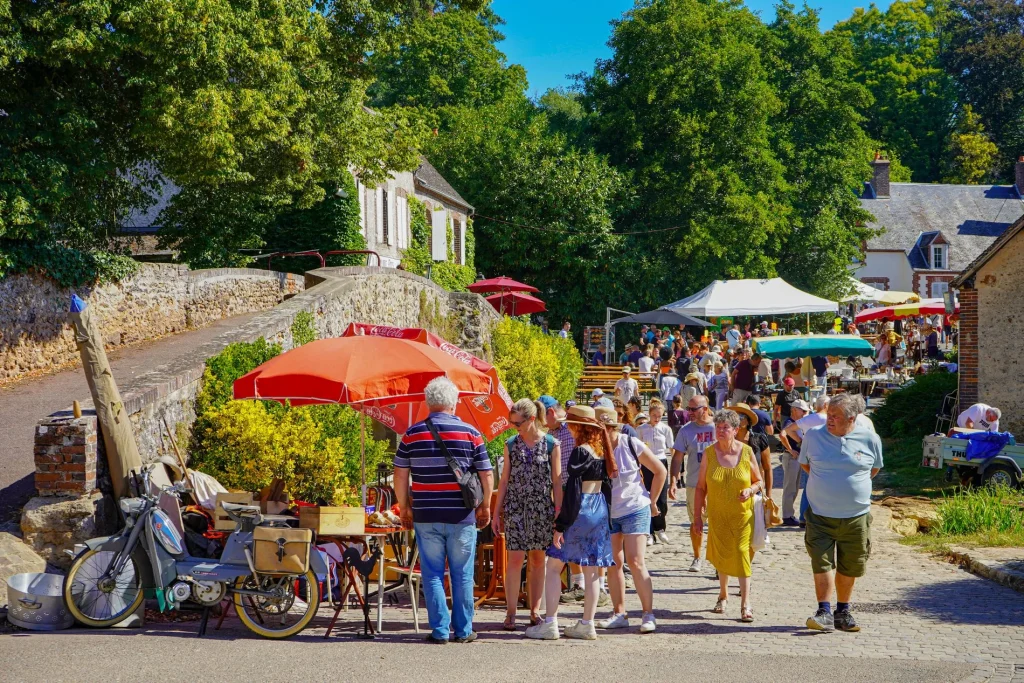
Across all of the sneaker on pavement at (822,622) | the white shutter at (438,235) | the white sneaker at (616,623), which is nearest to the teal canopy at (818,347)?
the sneaker on pavement at (822,622)

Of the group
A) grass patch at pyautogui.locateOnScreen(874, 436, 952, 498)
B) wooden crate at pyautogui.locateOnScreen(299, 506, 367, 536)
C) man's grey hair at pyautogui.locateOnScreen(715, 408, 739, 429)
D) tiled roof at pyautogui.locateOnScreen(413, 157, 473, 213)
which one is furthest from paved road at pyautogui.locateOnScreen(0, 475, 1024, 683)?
Answer: tiled roof at pyautogui.locateOnScreen(413, 157, 473, 213)

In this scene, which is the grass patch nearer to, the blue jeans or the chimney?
the blue jeans

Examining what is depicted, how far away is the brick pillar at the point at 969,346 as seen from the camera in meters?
19.1

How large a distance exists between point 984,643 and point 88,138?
43.3 feet

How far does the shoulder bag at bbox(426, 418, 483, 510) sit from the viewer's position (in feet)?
23.4

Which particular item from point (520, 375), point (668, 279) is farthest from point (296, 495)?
point (668, 279)

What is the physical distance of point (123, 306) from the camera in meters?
15.3

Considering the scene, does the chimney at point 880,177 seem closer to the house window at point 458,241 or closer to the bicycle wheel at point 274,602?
the house window at point 458,241

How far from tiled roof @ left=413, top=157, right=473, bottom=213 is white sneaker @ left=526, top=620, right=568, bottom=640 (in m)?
27.5

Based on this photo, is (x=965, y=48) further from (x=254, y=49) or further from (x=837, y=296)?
(x=254, y=49)

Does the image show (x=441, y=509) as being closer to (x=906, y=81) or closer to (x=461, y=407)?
(x=461, y=407)

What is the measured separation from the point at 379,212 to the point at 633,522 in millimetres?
23239

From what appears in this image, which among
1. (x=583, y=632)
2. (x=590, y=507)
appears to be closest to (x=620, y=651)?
(x=583, y=632)

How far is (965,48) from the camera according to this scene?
60531mm
